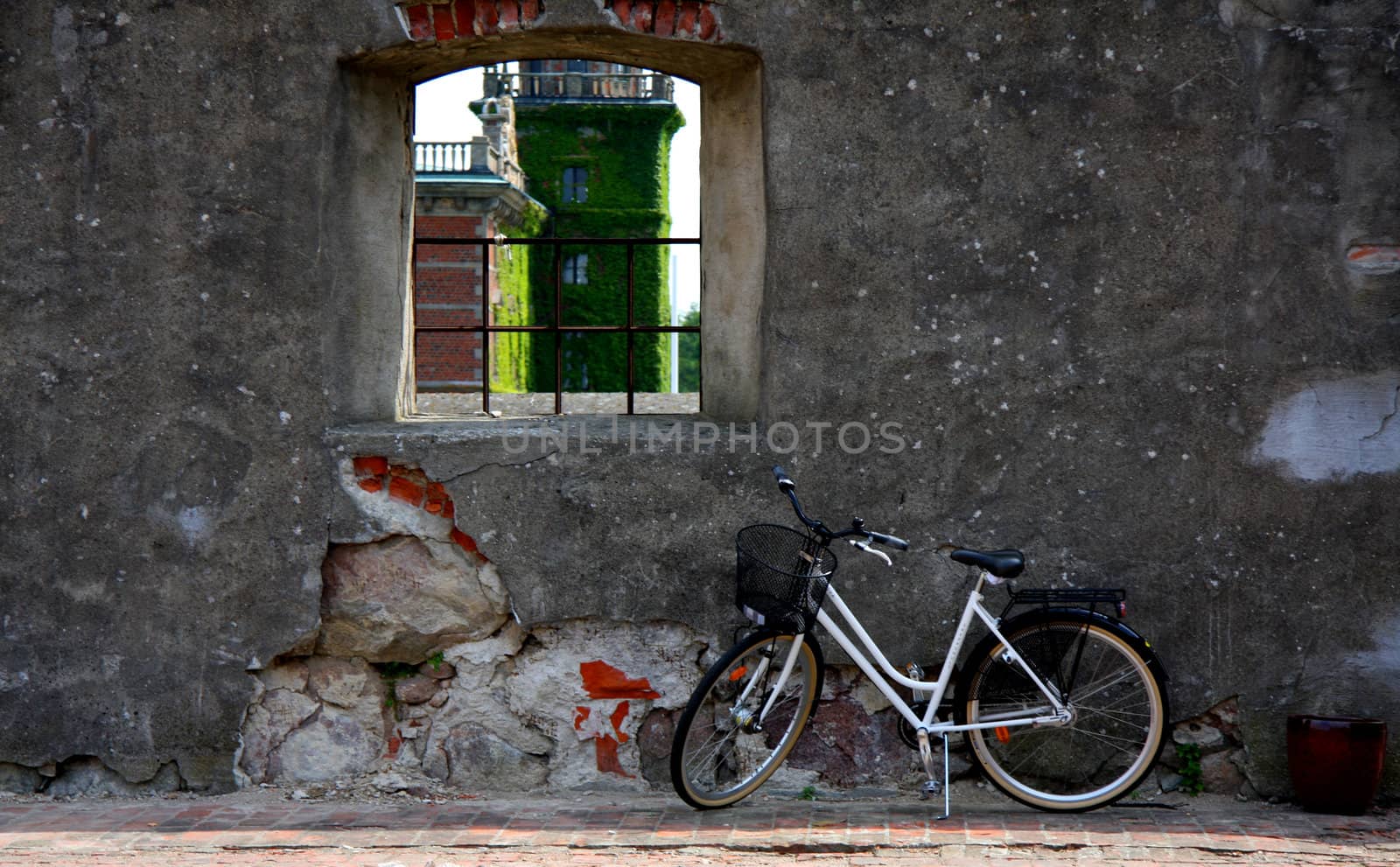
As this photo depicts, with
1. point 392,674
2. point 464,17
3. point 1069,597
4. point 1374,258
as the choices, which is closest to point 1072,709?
point 1069,597

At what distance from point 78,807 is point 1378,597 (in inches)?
180

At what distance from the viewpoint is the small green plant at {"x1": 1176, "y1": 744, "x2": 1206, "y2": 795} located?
14.7 ft

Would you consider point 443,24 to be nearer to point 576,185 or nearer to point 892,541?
point 892,541

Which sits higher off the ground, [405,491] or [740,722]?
[405,491]

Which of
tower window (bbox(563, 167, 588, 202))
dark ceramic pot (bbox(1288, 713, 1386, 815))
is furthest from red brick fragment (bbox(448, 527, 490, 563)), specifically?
tower window (bbox(563, 167, 588, 202))

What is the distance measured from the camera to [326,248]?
4.57m

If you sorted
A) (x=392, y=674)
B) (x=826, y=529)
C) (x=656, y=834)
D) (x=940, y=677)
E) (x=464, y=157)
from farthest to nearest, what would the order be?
(x=464, y=157) < (x=392, y=674) < (x=940, y=677) < (x=826, y=529) < (x=656, y=834)

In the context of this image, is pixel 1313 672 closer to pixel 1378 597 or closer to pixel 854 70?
pixel 1378 597

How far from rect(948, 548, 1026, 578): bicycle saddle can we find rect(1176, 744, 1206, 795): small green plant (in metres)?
1.00

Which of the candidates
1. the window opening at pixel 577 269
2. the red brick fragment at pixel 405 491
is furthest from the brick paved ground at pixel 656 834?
the window opening at pixel 577 269

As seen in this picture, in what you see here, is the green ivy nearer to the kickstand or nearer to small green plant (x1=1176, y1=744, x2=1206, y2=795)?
small green plant (x1=1176, y1=744, x2=1206, y2=795)

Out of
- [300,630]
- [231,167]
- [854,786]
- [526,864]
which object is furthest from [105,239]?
[854,786]

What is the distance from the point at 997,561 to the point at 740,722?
38.9 inches

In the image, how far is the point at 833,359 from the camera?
451 cm
